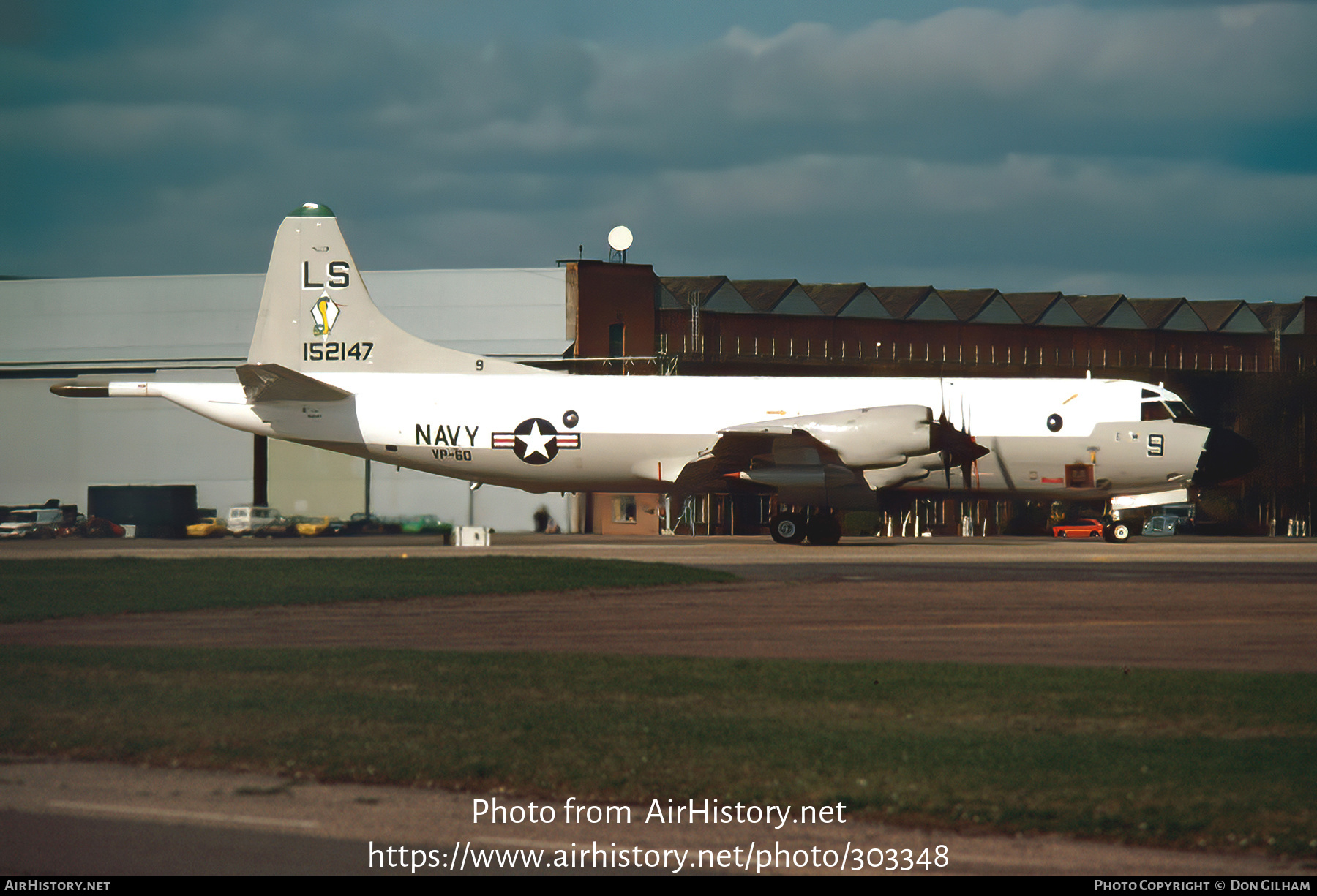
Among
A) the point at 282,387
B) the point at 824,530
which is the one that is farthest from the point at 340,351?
the point at 824,530

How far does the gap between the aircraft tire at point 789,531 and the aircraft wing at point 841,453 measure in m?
1.89

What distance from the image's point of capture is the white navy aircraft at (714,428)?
1303 inches

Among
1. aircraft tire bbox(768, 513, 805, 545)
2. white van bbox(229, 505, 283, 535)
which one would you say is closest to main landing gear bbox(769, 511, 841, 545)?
aircraft tire bbox(768, 513, 805, 545)

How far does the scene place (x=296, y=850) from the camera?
6.20m

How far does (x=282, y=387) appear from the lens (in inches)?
1280

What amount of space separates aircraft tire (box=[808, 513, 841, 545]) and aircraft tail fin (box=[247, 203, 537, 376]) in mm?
9680

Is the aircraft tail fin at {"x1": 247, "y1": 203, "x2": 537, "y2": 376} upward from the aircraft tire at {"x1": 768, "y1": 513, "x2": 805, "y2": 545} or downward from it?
upward

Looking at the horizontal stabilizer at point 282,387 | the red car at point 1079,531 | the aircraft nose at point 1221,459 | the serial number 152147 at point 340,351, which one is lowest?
the red car at point 1079,531

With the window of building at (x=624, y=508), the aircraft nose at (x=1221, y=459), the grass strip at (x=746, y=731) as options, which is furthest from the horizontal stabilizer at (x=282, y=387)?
the aircraft nose at (x=1221, y=459)

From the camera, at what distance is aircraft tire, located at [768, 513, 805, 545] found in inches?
1358

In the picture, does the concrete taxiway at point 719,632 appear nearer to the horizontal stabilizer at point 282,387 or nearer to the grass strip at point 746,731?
the grass strip at point 746,731

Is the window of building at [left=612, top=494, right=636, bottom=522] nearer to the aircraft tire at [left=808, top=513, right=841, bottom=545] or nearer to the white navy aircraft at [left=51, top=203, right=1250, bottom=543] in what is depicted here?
the white navy aircraft at [left=51, top=203, right=1250, bottom=543]

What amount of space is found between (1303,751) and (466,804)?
605cm

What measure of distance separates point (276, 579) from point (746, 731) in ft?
51.0
